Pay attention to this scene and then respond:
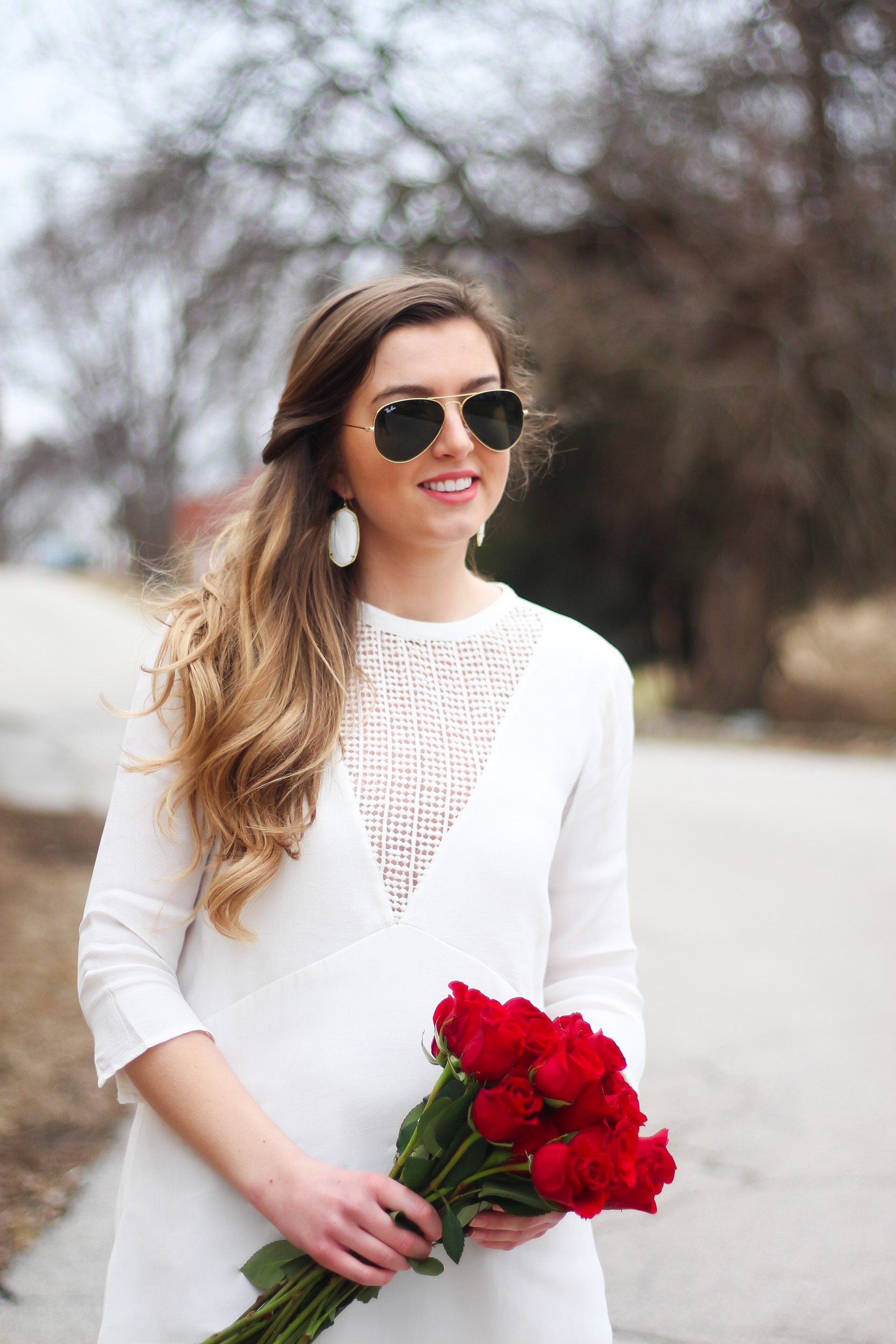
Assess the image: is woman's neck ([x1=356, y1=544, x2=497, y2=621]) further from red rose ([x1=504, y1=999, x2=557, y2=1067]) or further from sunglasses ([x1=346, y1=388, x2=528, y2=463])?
red rose ([x1=504, y1=999, x2=557, y2=1067])

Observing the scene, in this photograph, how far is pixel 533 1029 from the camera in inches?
45.0

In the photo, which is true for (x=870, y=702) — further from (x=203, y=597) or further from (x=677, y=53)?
(x=203, y=597)

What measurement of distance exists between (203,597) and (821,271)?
29.9 feet

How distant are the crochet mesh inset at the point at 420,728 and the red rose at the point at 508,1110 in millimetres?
310

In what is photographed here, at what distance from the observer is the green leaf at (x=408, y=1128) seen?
121 cm

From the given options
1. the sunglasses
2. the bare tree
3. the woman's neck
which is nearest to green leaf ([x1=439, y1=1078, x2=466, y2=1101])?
the woman's neck

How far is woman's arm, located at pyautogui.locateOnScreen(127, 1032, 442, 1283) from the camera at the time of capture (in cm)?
117

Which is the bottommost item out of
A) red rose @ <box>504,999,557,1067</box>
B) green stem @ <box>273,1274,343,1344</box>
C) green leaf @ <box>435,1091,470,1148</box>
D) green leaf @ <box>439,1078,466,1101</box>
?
green stem @ <box>273,1274,343,1344</box>

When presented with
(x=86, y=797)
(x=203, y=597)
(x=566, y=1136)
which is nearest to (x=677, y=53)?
(x=86, y=797)

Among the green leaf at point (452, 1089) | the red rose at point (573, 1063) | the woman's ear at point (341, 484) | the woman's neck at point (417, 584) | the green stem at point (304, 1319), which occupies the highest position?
the woman's ear at point (341, 484)

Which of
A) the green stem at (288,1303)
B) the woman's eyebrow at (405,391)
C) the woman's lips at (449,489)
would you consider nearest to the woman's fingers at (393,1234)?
the green stem at (288,1303)

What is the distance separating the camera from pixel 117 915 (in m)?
1.33

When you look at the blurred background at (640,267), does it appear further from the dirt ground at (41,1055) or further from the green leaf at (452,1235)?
the green leaf at (452,1235)

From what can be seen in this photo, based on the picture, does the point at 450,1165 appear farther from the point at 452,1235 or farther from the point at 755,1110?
the point at 755,1110
